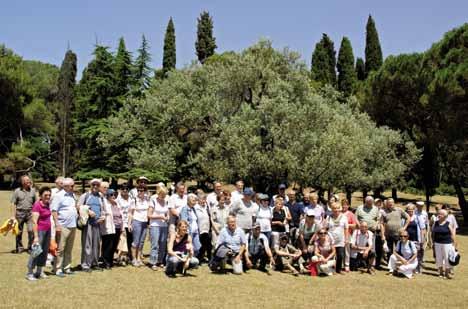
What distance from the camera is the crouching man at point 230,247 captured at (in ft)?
33.6

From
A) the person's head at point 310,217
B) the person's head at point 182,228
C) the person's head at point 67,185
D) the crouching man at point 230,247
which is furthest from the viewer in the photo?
the person's head at point 310,217

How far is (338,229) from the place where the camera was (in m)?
10.9

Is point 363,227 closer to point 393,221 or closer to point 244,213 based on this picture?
point 393,221

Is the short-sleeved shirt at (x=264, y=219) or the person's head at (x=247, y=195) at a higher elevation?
the person's head at (x=247, y=195)

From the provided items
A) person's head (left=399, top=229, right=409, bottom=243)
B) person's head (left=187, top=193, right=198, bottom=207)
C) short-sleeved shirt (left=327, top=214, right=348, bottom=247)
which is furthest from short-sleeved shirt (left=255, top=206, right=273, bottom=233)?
person's head (left=399, top=229, right=409, bottom=243)

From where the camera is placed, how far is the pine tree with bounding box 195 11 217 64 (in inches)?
2237

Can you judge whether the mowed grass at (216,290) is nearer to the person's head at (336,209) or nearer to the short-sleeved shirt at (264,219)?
the short-sleeved shirt at (264,219)

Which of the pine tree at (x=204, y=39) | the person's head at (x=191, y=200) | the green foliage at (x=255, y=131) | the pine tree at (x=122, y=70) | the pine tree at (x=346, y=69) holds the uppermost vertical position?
the pine tree at (x=204, y=39)

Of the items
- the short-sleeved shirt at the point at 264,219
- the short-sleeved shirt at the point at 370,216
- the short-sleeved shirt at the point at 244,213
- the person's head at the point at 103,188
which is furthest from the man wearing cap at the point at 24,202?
the short-sleeved shirt at the point at 370,216

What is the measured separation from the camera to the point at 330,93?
28.4m

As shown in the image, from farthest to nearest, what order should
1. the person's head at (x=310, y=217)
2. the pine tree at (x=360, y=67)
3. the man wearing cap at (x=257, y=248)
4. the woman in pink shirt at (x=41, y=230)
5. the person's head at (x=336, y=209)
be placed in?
the pine tree at (x=360, y=67)
the person's head at (x=336, y=209)
the person's head at (x=310, y=217)
the man wearing cap at (x=257, y=248)
the woman in pink shirt at (x=41, y=230)

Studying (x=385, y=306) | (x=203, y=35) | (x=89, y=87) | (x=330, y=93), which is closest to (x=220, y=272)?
(x=385, y=306)

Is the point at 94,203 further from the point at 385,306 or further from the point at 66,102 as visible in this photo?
the point at 66,102

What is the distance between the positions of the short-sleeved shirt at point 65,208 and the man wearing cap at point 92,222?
0.31 metres
